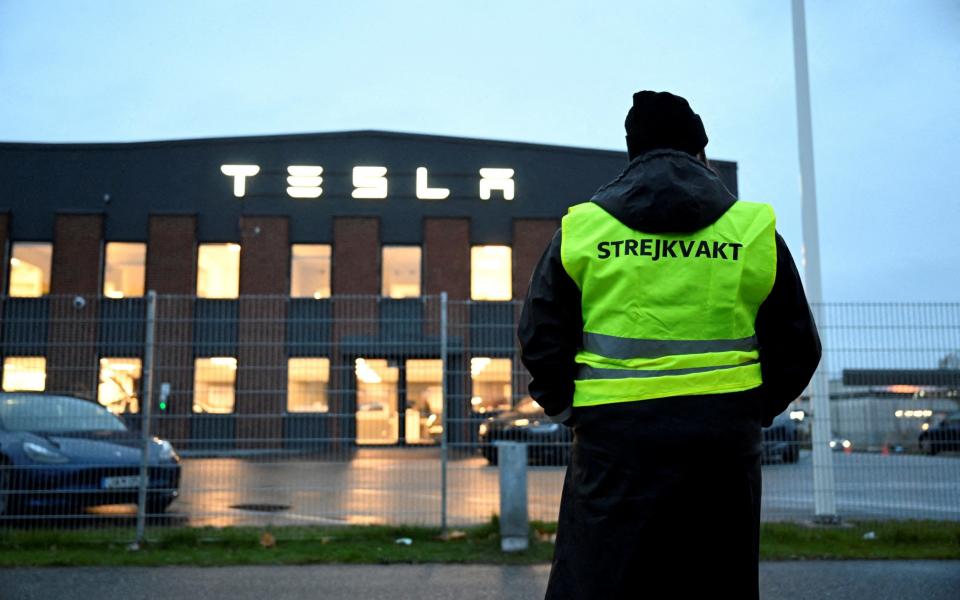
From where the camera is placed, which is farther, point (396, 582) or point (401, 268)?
point (401, 268)

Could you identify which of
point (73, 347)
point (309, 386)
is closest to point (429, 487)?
point (309, 386)

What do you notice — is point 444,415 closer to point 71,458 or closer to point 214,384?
point 214,384

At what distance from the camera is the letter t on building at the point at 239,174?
2367 centimetres

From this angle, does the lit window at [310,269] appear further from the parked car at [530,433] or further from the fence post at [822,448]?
the fence post at [822,448]

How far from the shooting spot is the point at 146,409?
7.18 metres

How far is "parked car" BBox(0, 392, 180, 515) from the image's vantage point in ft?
24.0

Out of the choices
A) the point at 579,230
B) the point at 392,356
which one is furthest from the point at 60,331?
the point at 579,230

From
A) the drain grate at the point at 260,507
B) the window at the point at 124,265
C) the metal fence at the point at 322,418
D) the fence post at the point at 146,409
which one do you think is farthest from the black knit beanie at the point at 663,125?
the window at the point at 124,265

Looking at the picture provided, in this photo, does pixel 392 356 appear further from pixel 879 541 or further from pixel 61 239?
pixel 61 239

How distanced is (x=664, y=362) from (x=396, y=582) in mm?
3861

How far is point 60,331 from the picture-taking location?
7.57 metres

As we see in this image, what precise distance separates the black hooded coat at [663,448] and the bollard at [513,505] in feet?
13.6

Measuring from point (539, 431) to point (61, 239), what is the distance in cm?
2094

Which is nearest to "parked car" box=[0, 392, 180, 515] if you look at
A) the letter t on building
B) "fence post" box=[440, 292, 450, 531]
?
"fence post" box=[440, 292, 450, 531]
